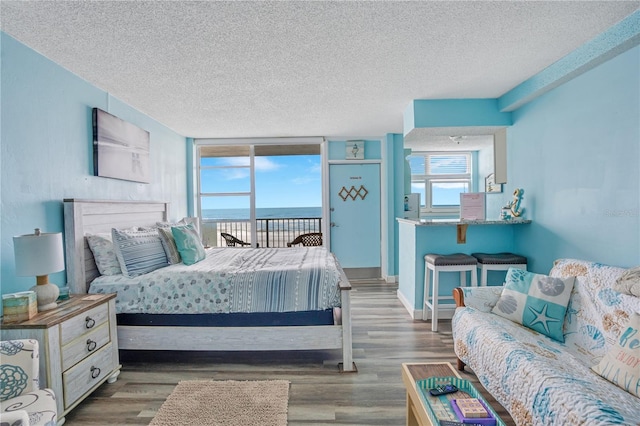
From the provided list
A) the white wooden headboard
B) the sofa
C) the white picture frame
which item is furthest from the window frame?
the white wooden headboard

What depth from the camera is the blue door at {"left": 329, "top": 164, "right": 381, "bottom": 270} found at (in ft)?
18.4

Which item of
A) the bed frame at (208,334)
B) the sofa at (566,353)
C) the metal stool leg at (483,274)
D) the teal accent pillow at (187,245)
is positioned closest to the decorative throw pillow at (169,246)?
the teal accent pillow at (187,245)

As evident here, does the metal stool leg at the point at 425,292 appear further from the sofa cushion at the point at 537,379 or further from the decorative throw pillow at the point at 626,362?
the decorative throw pillow at the point at 626,362

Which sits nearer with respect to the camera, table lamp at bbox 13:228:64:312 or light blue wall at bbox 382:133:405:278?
table lamp at bbox 13:228:64:312

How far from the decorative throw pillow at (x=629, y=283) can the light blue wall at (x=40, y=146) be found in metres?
3.82

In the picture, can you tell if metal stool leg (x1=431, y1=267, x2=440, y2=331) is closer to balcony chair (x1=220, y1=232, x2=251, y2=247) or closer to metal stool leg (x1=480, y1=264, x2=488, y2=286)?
metal stool leg (x1=480, y1=264, x2=488, y2=286)

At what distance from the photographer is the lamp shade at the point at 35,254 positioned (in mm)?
1888

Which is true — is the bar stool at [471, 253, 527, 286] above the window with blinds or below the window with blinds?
below

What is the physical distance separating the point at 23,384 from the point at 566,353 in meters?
2.96

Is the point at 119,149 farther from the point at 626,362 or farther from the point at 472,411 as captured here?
the point at 626,362

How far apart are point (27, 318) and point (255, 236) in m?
3.78

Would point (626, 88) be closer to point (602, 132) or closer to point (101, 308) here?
point (602, 132)

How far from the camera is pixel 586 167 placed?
2.54m

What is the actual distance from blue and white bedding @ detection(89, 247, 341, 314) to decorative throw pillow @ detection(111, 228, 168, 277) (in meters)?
0.09
